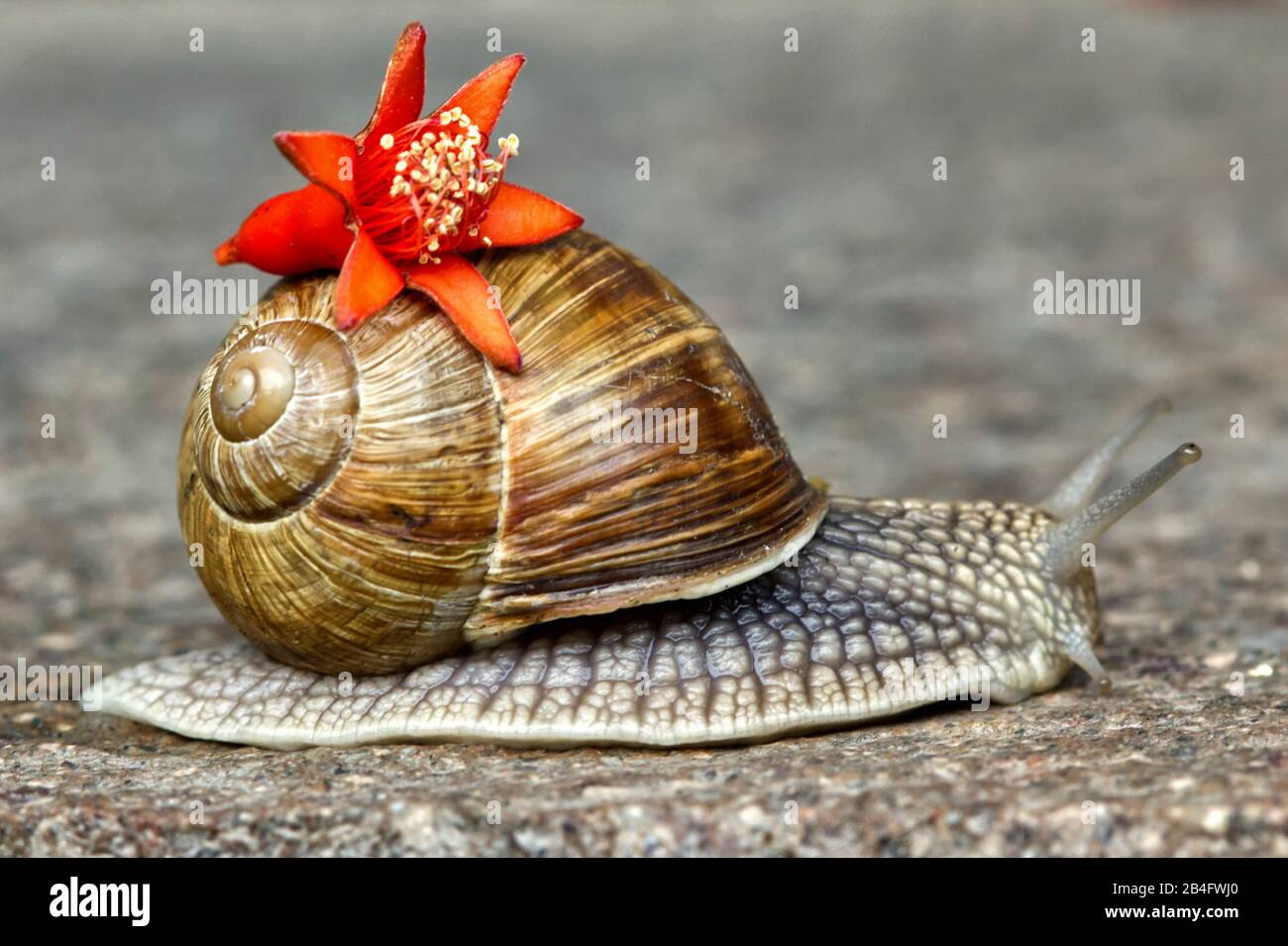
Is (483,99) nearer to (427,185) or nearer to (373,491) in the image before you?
(427,185)

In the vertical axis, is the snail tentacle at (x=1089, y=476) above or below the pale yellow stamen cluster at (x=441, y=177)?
below

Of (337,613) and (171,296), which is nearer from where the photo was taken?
(337,613)

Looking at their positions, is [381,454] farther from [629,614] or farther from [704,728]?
[704,728]

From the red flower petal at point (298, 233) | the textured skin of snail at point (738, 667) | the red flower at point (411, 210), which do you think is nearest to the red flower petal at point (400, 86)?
the red flower at point (411, 210)

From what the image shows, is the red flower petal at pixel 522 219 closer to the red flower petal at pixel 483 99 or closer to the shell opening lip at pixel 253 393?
the red flower petal at pixel 483 99

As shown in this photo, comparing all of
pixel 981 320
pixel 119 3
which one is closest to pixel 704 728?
pixel 981 320

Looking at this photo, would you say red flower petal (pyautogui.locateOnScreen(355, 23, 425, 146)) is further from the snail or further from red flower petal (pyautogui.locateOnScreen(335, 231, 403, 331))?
the snail

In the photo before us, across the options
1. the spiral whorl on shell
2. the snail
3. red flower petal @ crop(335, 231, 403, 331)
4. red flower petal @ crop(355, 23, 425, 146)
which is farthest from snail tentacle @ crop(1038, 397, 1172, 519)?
red flower petal @ crop(355, 23, 425, 146)
